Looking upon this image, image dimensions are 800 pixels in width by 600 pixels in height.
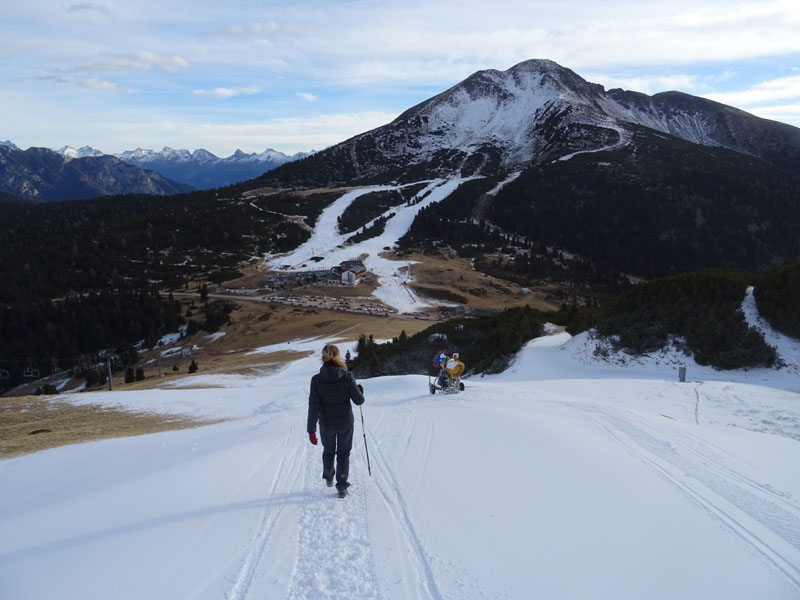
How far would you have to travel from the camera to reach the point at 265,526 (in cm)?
567

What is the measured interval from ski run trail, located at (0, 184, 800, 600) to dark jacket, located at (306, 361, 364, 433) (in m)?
1.08

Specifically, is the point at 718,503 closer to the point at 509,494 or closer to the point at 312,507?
the point at 509,494

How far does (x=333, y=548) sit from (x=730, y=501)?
200 inches

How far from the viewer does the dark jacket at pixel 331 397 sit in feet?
20.9

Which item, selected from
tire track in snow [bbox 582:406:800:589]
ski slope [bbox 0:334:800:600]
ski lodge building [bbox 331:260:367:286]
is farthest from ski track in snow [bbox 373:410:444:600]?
ski lodge building [bbox 331:260:367:286]

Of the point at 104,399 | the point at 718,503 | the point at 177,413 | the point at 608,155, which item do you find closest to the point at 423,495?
the point at 718,503

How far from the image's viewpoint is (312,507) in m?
6.21

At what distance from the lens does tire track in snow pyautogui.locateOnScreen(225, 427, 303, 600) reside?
4570 millimetres

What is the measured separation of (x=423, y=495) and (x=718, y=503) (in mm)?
3763

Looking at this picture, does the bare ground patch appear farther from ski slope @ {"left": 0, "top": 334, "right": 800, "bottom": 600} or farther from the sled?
the sled

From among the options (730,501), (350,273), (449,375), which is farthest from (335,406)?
(350,273)

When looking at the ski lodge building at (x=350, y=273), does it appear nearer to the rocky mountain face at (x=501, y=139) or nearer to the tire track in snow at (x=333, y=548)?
the tire track in snow at (x=333, y=548)

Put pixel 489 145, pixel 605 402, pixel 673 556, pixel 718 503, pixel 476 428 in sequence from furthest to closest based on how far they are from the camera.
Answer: pixel 489 145 < pixel 605 402 < pixel 476 428 < pixel 718 503 < pixel 673 556

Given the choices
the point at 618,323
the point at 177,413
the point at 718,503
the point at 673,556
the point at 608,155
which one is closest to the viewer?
the point at 673,556
